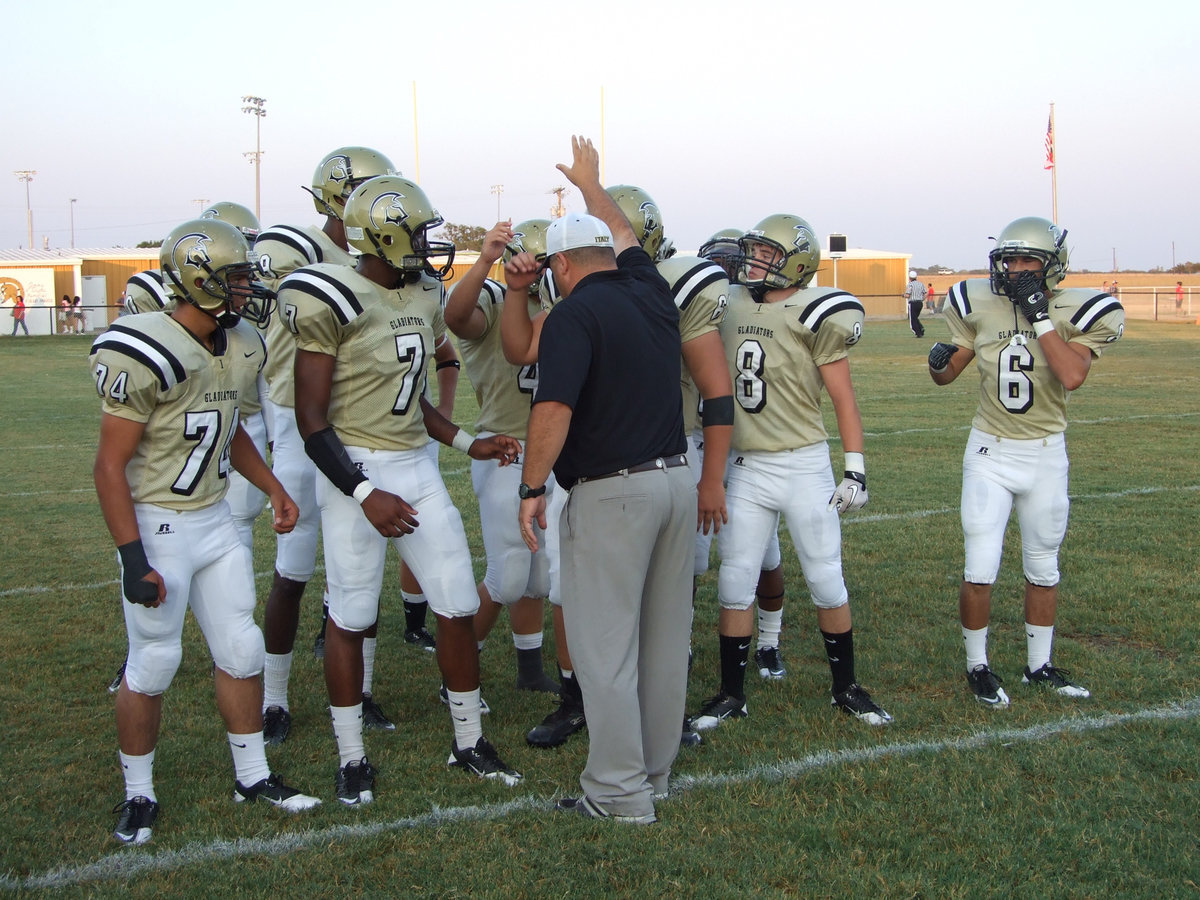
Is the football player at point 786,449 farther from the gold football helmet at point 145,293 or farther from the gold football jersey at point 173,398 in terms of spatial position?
the gold football helmet at point 145,293

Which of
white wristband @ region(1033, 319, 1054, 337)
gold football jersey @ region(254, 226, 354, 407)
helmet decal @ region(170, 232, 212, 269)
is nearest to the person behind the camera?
helmet decal @ region(170, 232, 212, 269)

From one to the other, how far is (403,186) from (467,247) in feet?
202

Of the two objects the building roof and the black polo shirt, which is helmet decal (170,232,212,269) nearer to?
the black polo shirt

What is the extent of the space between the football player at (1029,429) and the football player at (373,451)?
2272 mm

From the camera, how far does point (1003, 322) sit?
5.04 meters

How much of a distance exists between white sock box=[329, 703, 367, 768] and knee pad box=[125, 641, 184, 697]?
652 mm

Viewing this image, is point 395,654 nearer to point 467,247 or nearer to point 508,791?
point 508,791

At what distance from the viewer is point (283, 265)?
5102 millimetres

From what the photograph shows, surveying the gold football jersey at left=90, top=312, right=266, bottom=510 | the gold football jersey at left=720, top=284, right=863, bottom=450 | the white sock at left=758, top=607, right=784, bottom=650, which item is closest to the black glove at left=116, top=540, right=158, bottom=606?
the gold football jersey at left=90, top=312, right=266, bottom=510

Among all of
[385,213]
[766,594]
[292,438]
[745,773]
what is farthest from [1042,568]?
[292,438]

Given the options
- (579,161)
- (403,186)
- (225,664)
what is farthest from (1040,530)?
(225,664)

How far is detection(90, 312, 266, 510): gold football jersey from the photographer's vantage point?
11.8 ft

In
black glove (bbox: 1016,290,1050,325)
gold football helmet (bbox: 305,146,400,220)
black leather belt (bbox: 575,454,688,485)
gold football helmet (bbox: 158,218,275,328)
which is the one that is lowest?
black leather belt (bbox: 575,454,688,485)

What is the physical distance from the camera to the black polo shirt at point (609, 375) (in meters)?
3.62
